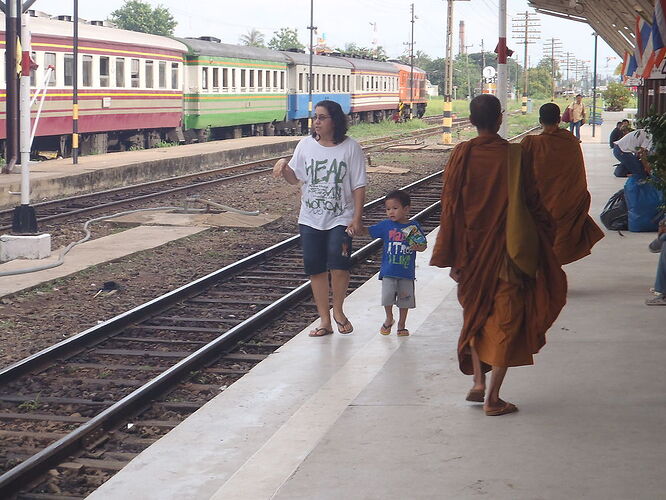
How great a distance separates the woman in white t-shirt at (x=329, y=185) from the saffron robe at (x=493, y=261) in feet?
5.51

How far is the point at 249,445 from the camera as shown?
5414mm

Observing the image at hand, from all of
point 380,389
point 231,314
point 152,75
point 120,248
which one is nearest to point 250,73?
point 152,75

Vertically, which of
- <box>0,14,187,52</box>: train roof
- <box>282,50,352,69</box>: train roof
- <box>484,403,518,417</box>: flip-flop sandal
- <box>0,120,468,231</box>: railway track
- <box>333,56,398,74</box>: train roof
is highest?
<box>333,56,398,74</box>: train roof

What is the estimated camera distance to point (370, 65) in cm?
5216

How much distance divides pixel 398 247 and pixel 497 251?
1.81 m

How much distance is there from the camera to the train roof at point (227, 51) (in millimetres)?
32250

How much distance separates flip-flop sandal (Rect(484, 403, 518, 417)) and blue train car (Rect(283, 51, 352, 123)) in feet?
118

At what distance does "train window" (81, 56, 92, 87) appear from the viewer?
25109 mm

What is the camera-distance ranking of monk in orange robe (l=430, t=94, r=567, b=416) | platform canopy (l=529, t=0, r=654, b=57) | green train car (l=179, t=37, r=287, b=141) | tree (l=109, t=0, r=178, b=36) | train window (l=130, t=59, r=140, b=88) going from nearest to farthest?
monk in orange robe (l=430, t=94, r=567, b=416), platform canopy (l=529, t=0, r=654, b=57), train window (l=130, t=59, r=140, b=88), green train car (l=179, t=37, r=287, b=141), tree (l=109, t=0, r=178, b=36)

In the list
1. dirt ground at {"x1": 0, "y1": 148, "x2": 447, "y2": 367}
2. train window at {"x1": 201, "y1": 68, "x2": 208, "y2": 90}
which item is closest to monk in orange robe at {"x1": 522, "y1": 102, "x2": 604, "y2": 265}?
dirt ground at {"x1": 0, "y1": 148, "x2": 447, "y2": 367}

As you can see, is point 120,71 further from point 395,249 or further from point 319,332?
point 395,249

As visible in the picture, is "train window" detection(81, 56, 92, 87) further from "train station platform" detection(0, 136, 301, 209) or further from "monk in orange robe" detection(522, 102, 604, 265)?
"monk in orange robe" detection(522, 102, 604, 265)

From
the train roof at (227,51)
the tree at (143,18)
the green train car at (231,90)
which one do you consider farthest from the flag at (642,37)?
the tree at (143,18)

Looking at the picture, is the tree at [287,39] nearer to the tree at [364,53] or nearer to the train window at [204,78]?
the tree at [364,53]
